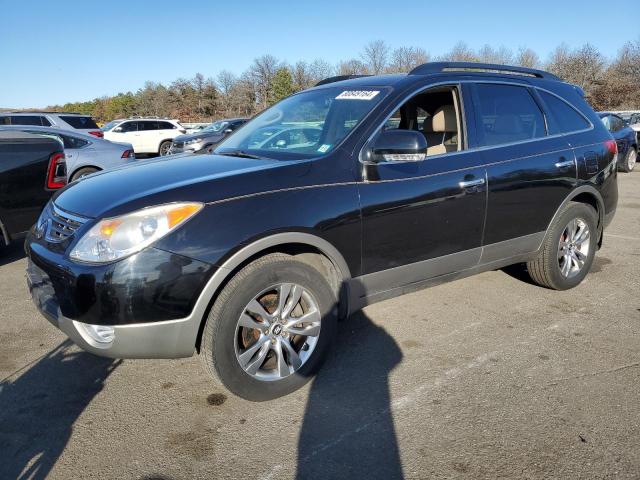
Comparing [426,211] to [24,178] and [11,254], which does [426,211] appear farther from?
[11,254]

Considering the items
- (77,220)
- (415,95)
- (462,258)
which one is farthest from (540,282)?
(77,220)

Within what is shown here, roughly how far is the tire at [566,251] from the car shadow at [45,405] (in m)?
3.50

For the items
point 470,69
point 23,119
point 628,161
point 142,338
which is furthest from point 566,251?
point 23,119

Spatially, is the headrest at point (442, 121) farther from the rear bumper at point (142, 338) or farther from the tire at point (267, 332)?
the rear bumper at point (142, 338)

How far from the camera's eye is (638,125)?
16641mm

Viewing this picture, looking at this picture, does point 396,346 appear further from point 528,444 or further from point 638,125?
point 638,125

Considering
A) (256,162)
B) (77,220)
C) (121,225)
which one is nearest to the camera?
(121,225)

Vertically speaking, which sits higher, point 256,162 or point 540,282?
point 256,162

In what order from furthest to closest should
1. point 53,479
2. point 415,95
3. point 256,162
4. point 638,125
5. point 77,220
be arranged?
point 638,125, point 415,95, point 256,162, point 77,220, point 53,479

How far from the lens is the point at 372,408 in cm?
278

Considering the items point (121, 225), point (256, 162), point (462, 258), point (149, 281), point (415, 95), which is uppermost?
point (415, 95)

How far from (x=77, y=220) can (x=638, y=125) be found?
18.8 meters

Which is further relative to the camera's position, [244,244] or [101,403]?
[101,403]

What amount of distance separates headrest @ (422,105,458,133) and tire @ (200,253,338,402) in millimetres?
1766
